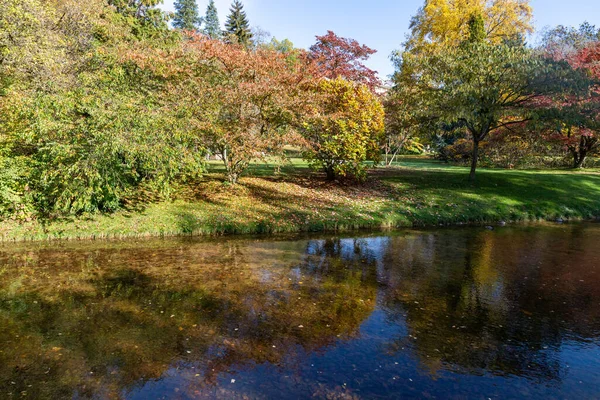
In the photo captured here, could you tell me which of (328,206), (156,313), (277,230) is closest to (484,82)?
(328,206)

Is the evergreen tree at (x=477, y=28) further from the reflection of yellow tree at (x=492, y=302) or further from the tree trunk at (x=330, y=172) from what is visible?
the reflection of yellow tree at (x=492, y=302)

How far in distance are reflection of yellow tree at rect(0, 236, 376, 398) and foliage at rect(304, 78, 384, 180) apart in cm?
970

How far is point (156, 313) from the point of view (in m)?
8.73

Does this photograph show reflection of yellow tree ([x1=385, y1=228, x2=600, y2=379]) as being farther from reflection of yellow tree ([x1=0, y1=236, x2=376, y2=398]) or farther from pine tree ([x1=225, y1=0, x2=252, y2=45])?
pine tree ([x1=225, y1=0, x2=252, y2=45])

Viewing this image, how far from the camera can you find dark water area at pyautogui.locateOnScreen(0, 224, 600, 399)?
20.5 ft

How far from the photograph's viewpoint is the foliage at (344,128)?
21828 mm

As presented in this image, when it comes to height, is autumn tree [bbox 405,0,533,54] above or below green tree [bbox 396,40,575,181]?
above

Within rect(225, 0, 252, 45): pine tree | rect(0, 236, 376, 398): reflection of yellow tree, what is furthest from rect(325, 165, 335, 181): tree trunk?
rect(225, 0, 252, 45): pine tree

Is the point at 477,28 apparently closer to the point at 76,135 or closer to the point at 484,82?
the point at 484,82

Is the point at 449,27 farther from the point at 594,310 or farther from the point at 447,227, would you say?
the point at 594,310

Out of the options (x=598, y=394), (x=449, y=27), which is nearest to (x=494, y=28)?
(x=449, y=27)

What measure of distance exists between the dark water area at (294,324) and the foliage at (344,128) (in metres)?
8.96

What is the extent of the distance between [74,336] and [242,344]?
10.5 ft

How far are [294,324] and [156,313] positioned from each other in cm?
304
